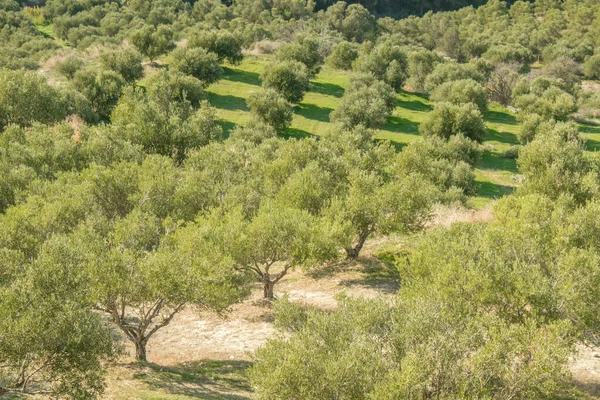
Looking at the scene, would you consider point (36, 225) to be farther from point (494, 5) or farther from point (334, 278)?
point (494, 5)

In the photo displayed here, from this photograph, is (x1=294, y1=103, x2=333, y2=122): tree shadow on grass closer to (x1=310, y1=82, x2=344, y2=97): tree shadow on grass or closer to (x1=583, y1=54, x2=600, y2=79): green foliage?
(x1=310, y1=82, x2=344, y2=97): tree shadow on grass

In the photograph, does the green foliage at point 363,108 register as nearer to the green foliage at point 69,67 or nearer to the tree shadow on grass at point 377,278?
the tree shadow on grass at point 377,278

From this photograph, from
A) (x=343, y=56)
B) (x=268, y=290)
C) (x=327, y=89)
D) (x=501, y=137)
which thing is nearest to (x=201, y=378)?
(x=268, y=290)

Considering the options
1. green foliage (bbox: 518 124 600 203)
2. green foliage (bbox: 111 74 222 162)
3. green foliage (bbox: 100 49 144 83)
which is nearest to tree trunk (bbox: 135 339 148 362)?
green foliage (bbox: 518 124 600 203)

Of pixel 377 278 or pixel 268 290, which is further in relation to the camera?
pixel 377 278

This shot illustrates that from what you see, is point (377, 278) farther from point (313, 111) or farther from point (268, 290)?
point (313, 111)

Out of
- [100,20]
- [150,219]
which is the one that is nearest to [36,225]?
[150,219]
